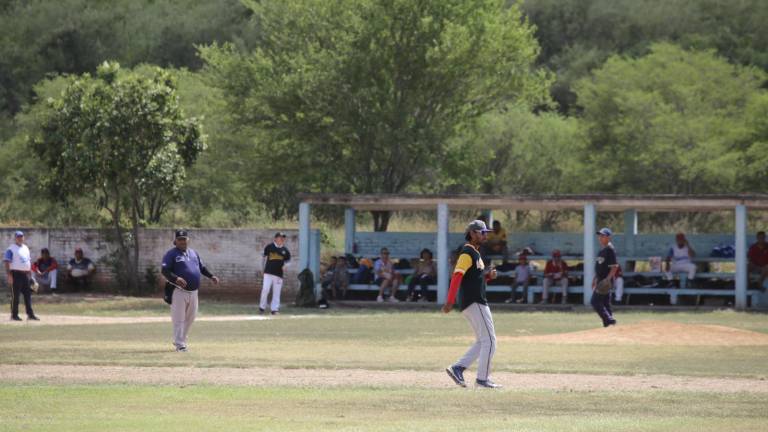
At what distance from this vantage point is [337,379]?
52.1 ft

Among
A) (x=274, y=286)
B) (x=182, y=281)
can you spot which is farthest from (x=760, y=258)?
(x=182, y=281)

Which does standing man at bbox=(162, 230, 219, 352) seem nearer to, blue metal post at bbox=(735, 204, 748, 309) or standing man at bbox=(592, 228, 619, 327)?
standing man at bbox=(592, 228, 619, 327)

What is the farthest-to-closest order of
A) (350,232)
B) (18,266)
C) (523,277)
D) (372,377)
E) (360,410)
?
(350,232)
(523,277)
(18,266)
(372,377)
(360,410)

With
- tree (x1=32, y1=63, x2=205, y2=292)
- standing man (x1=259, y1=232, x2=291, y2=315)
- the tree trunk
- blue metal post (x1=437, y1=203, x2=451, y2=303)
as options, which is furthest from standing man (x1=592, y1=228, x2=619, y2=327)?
the tree trunk

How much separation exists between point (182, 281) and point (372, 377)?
4067 mm

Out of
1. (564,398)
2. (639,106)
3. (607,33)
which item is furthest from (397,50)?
→ (607,33)

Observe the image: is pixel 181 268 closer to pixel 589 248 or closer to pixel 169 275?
pixel 169 275

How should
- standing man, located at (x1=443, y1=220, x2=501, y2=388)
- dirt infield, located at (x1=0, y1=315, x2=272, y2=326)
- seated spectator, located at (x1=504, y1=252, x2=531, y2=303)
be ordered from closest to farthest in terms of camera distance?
standing man, located at (x1=443, y1=220, x2=501, y2=388), dirt infield, located at (x1=0, y1=315, x2=272, y2=326), seated spectator, located at (x1=504, y1=252, x2=531, y2=303)

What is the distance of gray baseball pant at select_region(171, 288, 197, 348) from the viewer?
19.2 m

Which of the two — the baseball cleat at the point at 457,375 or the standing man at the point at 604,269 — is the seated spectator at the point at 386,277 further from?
the baseball cleat at the point at 457,375

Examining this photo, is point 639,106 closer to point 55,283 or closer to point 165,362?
point 55,283

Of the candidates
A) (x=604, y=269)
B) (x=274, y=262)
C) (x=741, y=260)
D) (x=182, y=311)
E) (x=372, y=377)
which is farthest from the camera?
(x=741, y=260)

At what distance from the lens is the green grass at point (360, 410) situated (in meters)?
11.7

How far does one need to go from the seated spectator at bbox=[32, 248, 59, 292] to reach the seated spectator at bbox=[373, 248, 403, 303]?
9.68 metres
